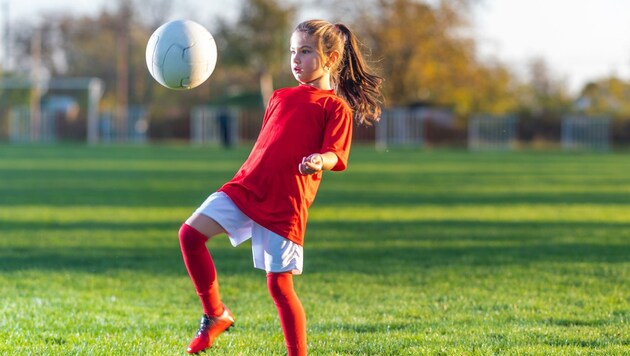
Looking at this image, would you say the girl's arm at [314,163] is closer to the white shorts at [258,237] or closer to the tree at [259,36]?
the white shorts at [258,237]

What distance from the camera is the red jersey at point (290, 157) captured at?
4.18 m

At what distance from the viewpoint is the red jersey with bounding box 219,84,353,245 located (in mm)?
4184

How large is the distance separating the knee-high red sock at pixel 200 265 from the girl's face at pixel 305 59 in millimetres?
870

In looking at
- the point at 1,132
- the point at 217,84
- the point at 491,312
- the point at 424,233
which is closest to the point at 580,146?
the point at 217,84

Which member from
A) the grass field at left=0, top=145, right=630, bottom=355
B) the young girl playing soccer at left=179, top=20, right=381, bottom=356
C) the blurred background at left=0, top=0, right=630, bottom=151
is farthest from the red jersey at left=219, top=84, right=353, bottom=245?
the blurred background at left=0, top=0, right=630, bottom=151

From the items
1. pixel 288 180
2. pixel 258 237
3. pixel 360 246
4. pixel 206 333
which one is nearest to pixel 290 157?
pixel 288 180

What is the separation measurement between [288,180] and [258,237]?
0.97ft

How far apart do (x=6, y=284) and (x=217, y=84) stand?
56.5 meters

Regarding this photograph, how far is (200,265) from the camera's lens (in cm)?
445

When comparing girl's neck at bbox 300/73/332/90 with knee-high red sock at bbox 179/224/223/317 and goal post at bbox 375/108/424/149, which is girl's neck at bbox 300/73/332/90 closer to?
knee-high red sock at bbox 179/224/223/317

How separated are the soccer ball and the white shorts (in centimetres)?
87

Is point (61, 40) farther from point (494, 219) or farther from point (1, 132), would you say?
point (494, 219)

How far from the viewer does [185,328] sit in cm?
542

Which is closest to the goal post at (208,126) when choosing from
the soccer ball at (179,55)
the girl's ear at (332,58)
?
the soccer ball at (179,55)
